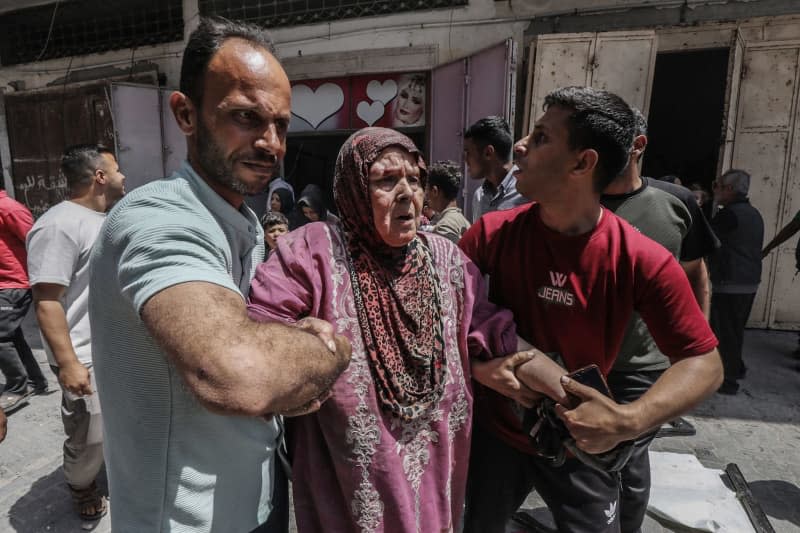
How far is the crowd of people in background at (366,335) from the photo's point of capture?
0.84 meters

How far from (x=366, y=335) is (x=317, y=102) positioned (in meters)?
6.68

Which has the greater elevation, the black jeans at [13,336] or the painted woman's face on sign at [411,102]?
the painted woman's face on sign at [411,102]

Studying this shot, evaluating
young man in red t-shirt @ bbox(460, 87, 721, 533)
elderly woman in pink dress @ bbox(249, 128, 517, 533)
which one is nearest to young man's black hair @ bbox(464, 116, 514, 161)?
young man in red t-shirt @ bbox(460, 87, 721, 533)

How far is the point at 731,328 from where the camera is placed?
4527 mm

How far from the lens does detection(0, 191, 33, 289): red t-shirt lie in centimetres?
369

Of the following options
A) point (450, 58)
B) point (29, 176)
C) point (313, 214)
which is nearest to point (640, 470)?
point (313, 214)

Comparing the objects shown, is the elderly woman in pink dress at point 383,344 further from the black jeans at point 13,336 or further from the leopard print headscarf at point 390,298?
the black jeans at point 13,336

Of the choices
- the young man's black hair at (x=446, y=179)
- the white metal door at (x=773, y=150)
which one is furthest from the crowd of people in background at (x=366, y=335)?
the white metal door at (x=773, y=150)

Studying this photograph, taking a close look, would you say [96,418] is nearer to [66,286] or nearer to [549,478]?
[66,286]

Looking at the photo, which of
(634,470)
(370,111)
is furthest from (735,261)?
(370,111)

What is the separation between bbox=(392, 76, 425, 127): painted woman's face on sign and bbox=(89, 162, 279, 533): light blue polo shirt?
5940 millimetres

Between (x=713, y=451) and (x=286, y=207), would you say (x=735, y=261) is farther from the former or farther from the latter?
(x=286, y=207)

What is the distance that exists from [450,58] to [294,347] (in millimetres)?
6427

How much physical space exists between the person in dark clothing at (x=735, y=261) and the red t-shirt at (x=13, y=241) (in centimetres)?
614
